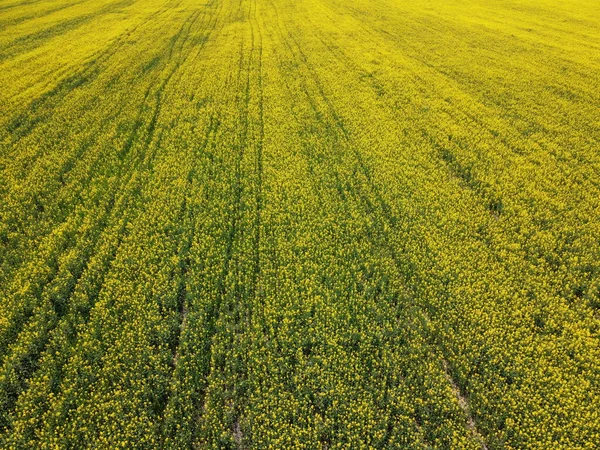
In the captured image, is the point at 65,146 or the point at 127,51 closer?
the point at 65,146

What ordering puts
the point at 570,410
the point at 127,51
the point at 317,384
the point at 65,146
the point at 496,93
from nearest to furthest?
the point at 570,410 < the point at 317,384 < the point at 65,146 < the point at 496,93 < the point at 127,51

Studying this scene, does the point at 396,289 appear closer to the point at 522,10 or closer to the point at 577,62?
the point at 577,62

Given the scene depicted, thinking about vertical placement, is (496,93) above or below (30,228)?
above

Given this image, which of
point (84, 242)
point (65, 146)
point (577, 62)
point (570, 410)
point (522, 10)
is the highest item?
point (522, 10)

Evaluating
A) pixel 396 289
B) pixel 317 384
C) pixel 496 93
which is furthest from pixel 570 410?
pixel 496 93

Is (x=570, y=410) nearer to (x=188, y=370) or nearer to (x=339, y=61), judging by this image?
(x=188, y=370)

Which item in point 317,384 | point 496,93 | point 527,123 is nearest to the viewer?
point 317,384

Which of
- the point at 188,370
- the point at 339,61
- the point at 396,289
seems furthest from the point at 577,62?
the point at 188,370
